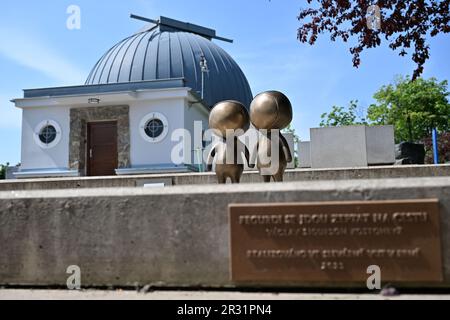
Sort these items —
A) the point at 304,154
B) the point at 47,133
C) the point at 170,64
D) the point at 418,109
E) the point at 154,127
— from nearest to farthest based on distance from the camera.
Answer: the point at 304,154 < the point at 154,127 < the point at 47,133 < the point at 170,64 < the point at 418,109

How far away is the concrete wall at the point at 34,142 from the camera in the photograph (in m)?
18.5

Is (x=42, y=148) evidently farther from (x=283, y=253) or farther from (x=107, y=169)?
(x=283, y=253)

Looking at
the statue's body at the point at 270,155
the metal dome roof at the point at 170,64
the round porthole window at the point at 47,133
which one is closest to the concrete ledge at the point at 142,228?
the statue's body at the point at 270,155

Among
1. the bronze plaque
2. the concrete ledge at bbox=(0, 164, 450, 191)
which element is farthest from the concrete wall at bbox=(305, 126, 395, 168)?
the bronze plaque

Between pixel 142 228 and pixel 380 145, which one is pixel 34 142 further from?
pixel 142 228

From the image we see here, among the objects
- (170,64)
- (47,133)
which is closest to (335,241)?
(47,133)

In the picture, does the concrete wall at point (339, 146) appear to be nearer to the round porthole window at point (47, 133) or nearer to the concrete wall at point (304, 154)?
the concrete wall at point (304, 154)

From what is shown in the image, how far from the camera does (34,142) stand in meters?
18.7

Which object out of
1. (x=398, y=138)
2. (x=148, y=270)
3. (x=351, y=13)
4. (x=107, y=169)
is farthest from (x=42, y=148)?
(x=398, y=138)

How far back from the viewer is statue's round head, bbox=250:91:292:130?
532 centimetres

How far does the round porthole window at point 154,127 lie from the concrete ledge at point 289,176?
33.0 feet

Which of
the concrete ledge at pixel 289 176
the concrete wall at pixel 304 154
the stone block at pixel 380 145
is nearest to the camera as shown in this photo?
the concrete ledge at pixel 289 176

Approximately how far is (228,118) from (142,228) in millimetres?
2209

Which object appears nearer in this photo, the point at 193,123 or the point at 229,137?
the point at 229,137
